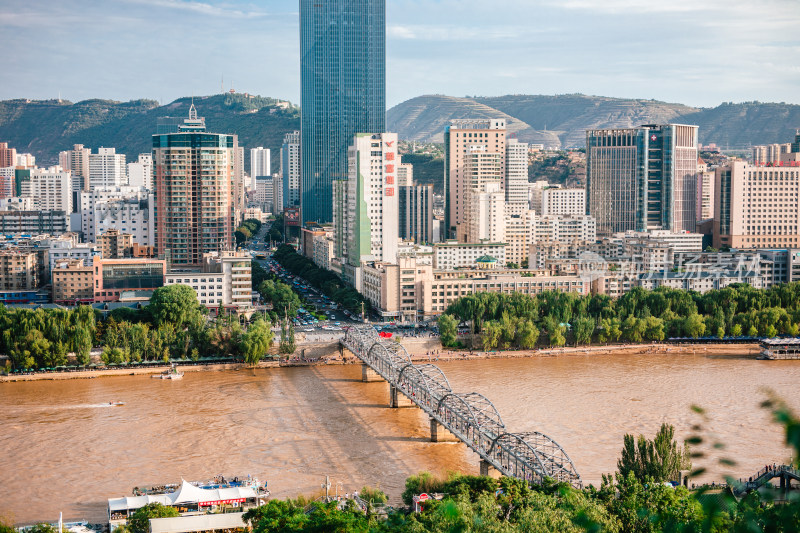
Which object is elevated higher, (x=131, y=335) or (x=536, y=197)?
(x=536, y=197)

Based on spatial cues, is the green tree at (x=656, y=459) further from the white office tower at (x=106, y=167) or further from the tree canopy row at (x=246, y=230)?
the white office tower at (x=106, y=167)

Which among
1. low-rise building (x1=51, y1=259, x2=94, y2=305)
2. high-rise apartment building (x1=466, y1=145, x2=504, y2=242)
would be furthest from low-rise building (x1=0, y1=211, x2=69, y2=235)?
high-rise apartment building (x1=466, y1=145, x2=504, y2=242)

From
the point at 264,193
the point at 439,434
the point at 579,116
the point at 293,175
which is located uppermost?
the point at 579,116

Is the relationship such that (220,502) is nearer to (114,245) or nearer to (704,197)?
(114,245)

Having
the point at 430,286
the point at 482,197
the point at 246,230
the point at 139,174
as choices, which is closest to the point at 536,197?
the point at 482,197

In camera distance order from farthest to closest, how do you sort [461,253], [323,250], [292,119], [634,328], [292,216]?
[292,119] → [292,216] → [323,250] → [461,253] → [634,328]

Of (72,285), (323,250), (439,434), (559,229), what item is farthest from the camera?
(559,229)

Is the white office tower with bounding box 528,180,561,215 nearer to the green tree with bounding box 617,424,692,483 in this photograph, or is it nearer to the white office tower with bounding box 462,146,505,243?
the white office tower with bounding box 462,146,505,243

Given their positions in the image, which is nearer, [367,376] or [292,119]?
[367,376]
